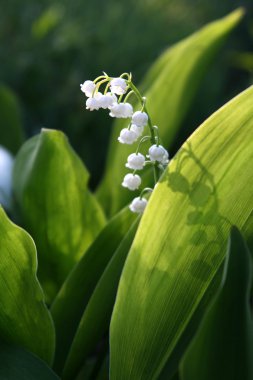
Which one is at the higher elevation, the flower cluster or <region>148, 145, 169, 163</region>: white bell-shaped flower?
the flower cluster

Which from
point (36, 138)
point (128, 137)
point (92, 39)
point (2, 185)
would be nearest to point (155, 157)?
point (128, 137)

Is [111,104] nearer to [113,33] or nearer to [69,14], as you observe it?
[113,33]

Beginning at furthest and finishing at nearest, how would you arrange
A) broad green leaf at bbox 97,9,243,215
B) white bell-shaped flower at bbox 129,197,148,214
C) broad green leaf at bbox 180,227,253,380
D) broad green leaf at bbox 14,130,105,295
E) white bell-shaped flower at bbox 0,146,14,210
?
broad green leaf at bbox 97,9,243,215
white bell-shaped flower at bbox 0,146,14,210
broad green leaf at bbox 14,130,105,295
white bell-shaped flower at bbox 129,197,148,214
broad green leaf at bbox 180,227,253,380

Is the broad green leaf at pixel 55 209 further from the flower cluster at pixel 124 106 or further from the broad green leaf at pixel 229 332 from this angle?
the broad green leaf at pixel 229 332

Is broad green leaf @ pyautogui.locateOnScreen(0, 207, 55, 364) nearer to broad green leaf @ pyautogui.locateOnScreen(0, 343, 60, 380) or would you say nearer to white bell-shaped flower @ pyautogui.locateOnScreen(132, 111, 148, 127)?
broad green leaf @ pyautogui.locateOnScreen(0, 343, 60, 380)

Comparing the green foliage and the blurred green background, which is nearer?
the green foliage

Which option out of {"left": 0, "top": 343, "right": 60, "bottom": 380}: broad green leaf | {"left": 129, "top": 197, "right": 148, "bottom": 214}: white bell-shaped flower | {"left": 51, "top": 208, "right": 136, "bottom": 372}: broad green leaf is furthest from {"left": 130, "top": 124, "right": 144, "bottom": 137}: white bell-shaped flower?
{"left": 0, "top": 343, "right": 60, "bottom": 380}: broad green leaf
